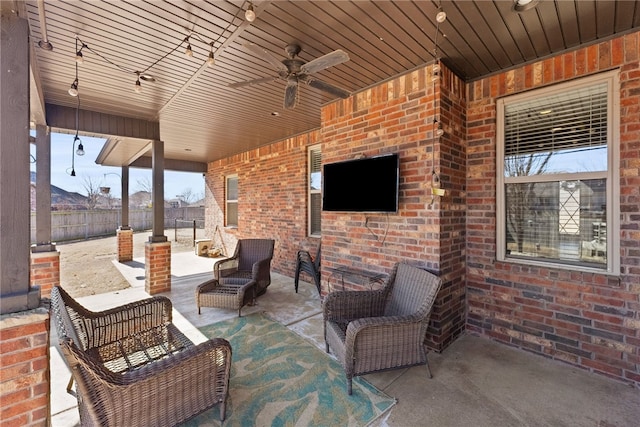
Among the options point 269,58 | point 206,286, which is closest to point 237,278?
point 206,286

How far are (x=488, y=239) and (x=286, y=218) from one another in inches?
154

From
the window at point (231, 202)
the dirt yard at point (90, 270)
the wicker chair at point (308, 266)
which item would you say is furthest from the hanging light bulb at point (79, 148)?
the window at point (231, 202)

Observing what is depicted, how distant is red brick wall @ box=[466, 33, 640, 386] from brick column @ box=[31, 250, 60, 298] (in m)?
5.63

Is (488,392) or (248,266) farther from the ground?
(248,266)

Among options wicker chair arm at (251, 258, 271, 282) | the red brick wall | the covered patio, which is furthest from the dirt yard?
the red brick wall

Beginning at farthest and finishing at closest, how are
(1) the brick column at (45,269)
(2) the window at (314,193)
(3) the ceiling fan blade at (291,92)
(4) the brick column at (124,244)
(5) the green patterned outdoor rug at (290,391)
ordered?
(4) the brick column at (124,244) → (2) the window at (314,193) → (1) the brick column at (45,269) → (3) the ceiling fan blade at (291,92) → (5) the green patterned outdoor rug at (290,391)

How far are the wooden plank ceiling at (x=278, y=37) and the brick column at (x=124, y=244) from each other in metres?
4.35

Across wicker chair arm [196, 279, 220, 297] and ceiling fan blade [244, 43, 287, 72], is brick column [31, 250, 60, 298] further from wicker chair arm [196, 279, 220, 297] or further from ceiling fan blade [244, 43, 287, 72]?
ceiling fan blade [244, 43, 287, 72]

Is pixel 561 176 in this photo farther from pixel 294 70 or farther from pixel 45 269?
pixel 45 269

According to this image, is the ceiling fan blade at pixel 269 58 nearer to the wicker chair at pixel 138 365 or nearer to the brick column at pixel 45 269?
the wicker chair at pixel 138 365

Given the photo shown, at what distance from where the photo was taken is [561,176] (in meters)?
2.66

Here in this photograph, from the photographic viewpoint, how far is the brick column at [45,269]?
3.92m

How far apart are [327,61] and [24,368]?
2694 mm

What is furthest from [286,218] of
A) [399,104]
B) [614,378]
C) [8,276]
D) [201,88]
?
[614,378]
